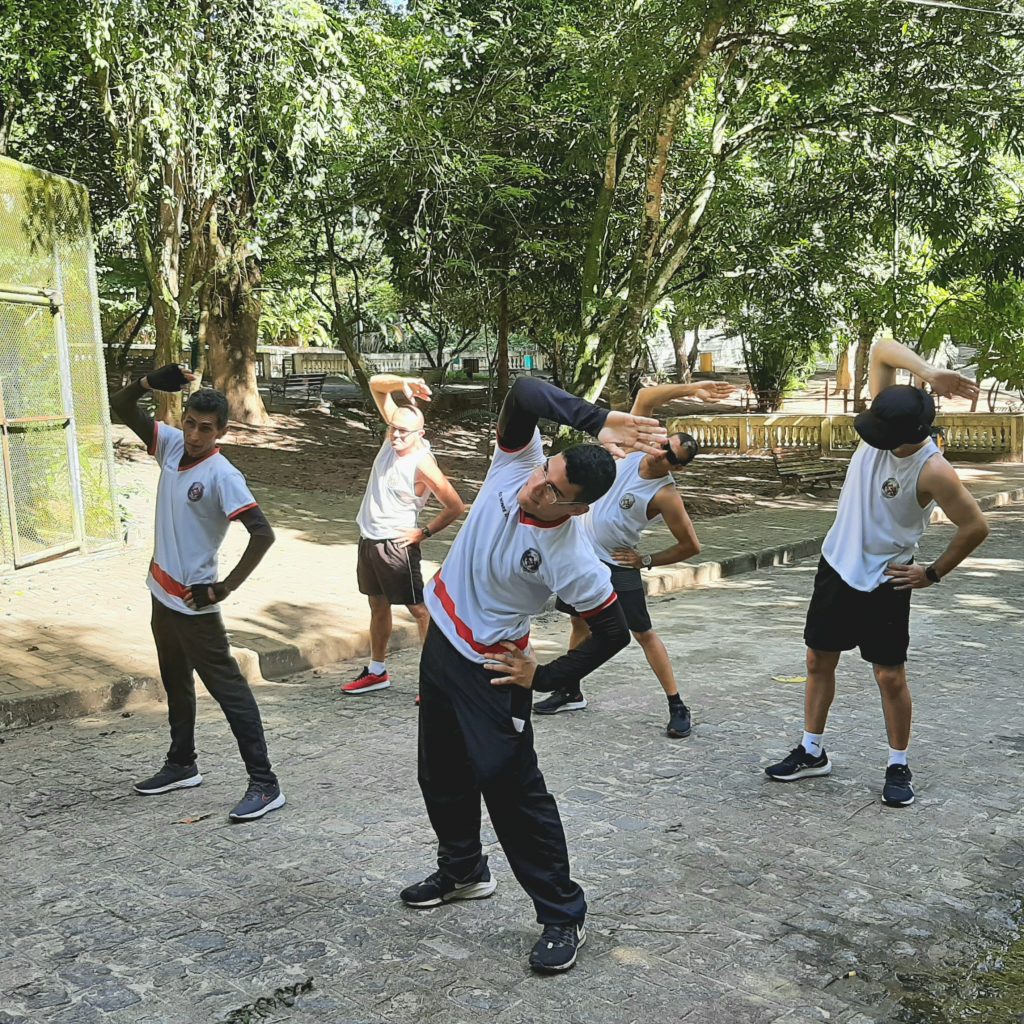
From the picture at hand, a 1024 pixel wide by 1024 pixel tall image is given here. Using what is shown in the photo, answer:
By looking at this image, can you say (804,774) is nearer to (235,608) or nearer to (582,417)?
(582,417)

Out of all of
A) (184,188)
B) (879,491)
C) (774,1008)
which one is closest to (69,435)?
(184,188)

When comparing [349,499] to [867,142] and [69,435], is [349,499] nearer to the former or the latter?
[69,435]

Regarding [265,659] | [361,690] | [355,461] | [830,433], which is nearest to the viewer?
[361,690]

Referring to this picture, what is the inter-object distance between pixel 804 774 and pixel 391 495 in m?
2.84

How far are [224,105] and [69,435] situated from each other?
3417 mm

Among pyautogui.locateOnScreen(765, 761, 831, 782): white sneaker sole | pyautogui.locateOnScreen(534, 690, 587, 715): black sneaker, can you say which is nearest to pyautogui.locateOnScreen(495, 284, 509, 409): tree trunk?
pyautogui.locateOnScreen(534, 690, 587, 715): black sneaker

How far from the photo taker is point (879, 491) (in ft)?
16.5

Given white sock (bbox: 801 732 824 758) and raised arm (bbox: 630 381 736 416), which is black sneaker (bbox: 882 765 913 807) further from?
raised arm (bbox: 630 381 736 416)

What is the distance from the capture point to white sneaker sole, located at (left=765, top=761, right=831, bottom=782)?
5.34 meters

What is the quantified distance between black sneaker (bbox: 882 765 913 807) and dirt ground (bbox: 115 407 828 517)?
1045 centimetres

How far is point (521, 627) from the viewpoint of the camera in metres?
3.72

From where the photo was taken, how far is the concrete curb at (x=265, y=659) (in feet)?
20.8

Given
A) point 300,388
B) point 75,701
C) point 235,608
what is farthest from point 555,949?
point 300,388

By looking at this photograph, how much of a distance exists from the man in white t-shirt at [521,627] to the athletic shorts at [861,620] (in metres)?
1.90
